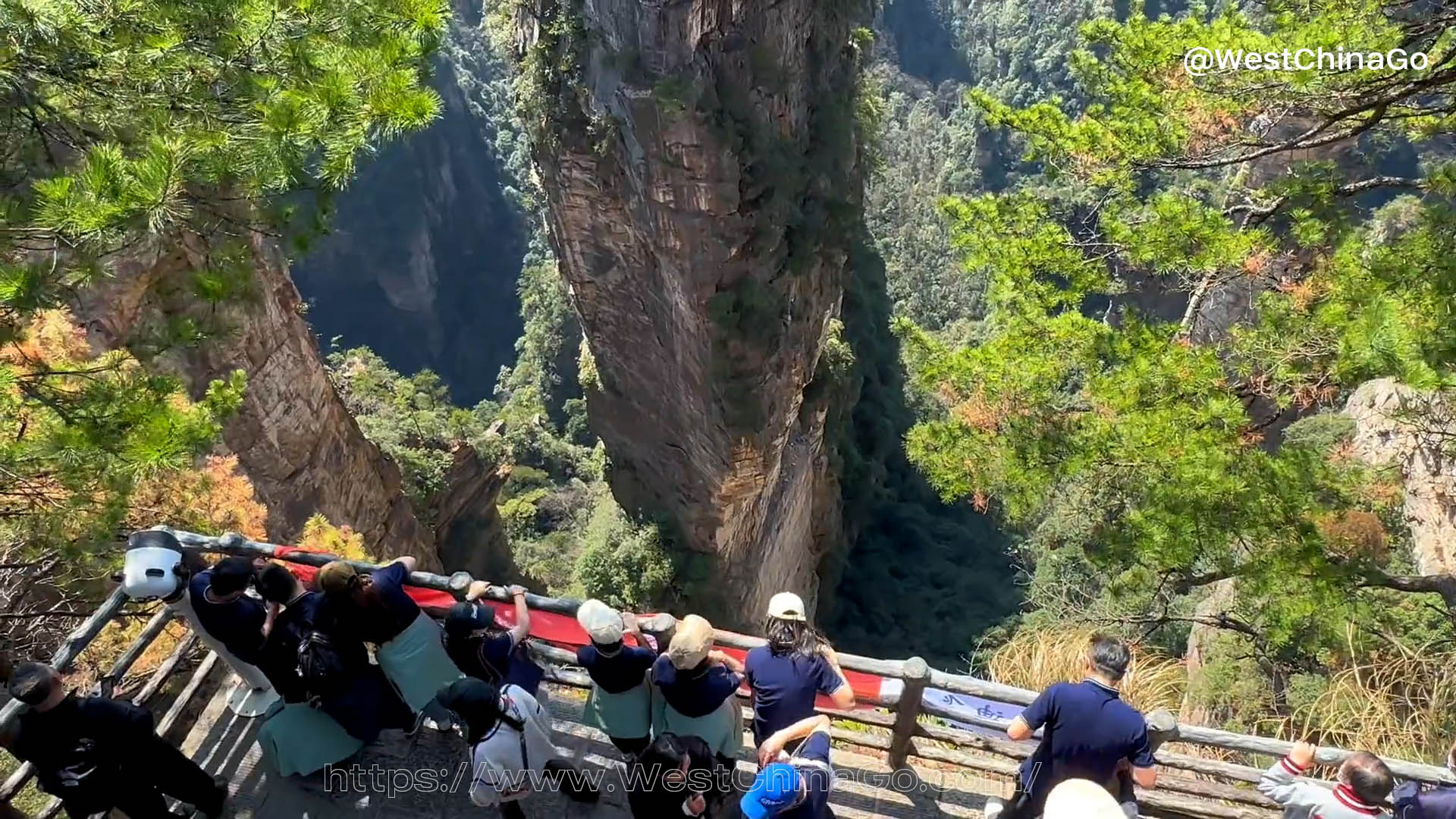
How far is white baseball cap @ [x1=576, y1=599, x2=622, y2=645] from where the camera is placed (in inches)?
117

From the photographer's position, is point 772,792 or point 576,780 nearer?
point 772,792

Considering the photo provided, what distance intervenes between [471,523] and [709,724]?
15.3 meters

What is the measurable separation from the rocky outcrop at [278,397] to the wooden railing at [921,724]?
4.25 metres

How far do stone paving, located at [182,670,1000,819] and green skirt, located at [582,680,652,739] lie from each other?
338mm

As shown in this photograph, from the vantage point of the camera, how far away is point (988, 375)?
17.4ft

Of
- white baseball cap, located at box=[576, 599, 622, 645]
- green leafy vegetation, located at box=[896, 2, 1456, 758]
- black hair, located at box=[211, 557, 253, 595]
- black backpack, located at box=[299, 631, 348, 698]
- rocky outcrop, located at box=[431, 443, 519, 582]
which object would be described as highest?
green leafy vegetation, located at box=[896, 2, 1456, 758]

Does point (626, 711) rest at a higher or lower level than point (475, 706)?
lower

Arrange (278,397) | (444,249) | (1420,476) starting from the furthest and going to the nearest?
(444,249) < (278,397) < (1420,476)

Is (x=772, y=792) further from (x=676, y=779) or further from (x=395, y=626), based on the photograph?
(x=395, y=626)

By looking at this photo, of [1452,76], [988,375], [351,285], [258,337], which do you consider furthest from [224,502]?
[351,285]

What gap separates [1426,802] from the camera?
8.93ft

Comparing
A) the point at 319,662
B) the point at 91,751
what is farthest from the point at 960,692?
the point at 91,751

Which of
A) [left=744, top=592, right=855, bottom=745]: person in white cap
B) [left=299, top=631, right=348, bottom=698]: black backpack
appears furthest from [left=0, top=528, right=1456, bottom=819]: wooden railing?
[left=299, top=631, right=348, bottom=698]: black backpack

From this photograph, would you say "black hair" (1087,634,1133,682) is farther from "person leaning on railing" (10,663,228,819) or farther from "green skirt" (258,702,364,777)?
"person leaning on railing" (10,663,228,819)
